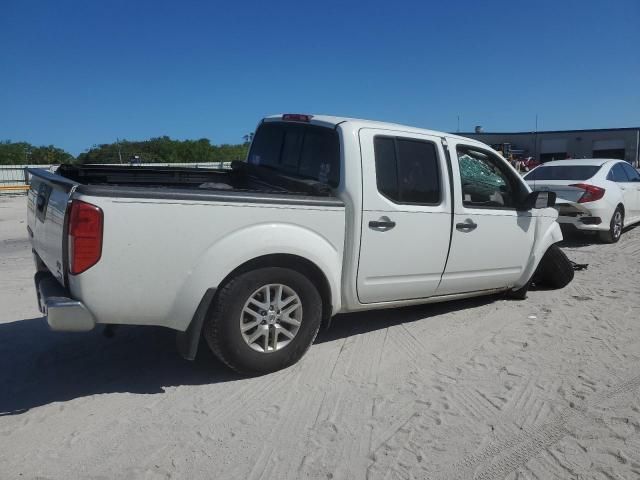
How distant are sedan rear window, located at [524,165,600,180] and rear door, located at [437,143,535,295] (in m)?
4.99

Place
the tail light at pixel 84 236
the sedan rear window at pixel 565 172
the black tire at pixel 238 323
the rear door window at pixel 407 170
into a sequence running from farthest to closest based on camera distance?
the sedan rear window at pixel 565 172, the rear door window at pixel 407 170, the black tire at pixel 238 323, the tail light at pixel 84 236

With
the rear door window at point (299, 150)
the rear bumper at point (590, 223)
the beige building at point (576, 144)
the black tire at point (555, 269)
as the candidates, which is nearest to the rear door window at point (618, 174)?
the rear bumper at point (590, 223)

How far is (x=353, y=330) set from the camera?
502 centimetres

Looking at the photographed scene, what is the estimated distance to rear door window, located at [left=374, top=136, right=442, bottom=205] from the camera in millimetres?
4305

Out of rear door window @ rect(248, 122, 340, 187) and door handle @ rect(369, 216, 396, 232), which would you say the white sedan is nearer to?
rear door window @ rect(248, 122, 340, 187)

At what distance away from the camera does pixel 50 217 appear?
3.58 meters

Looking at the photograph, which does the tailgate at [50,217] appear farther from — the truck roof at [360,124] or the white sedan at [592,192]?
the white sedan at [592,192]

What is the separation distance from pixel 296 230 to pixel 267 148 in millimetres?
1761

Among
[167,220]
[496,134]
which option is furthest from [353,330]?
[496,134]

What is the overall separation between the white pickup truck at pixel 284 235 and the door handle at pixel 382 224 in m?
0.01

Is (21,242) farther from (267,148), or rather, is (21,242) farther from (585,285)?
(585,285)

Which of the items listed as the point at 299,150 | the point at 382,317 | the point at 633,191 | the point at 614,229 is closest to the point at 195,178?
the point at 299,150

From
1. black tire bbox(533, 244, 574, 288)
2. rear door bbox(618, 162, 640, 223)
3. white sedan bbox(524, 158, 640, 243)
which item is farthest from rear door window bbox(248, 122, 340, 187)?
rear door bbox(618, 162, 640, 223)

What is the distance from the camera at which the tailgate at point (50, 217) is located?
3.31 metres
